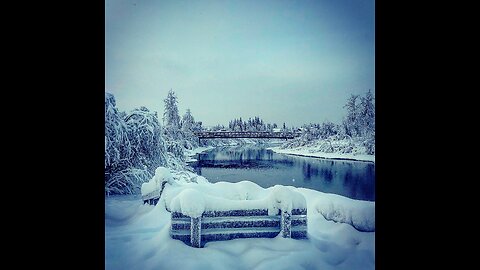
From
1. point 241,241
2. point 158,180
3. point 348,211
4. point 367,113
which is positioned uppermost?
point 367,113

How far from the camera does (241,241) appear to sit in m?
2.90

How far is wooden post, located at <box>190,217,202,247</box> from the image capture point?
9.19 ft

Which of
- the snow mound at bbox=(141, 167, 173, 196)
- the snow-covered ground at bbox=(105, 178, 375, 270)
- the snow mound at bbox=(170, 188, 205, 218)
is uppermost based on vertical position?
the snow mound at bbox=(141, 167, 173, 196)

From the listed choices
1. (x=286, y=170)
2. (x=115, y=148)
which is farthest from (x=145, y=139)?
(x=286, y=170)

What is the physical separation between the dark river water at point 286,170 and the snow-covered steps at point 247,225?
12.3 inches

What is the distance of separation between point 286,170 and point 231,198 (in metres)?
0.61

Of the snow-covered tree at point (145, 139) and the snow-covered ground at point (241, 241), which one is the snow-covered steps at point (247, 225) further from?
the snow-covered tree at point (145, 139)

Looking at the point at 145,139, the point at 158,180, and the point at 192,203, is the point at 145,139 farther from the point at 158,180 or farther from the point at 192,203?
the point at 192,203

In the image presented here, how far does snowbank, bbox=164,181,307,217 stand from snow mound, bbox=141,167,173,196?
113mm

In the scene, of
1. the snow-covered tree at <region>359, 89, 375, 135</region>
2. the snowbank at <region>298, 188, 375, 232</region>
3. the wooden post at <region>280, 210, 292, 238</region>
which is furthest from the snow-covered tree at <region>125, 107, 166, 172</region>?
the snow-covered tree at <region>359, 89, 375, 135</region>

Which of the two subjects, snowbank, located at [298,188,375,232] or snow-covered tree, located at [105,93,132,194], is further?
snow-covered tree, located at [105,93,132,194]

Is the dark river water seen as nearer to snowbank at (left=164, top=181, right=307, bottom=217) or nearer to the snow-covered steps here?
snowbank at (left=164, top=181, right=307, bottom=217)
